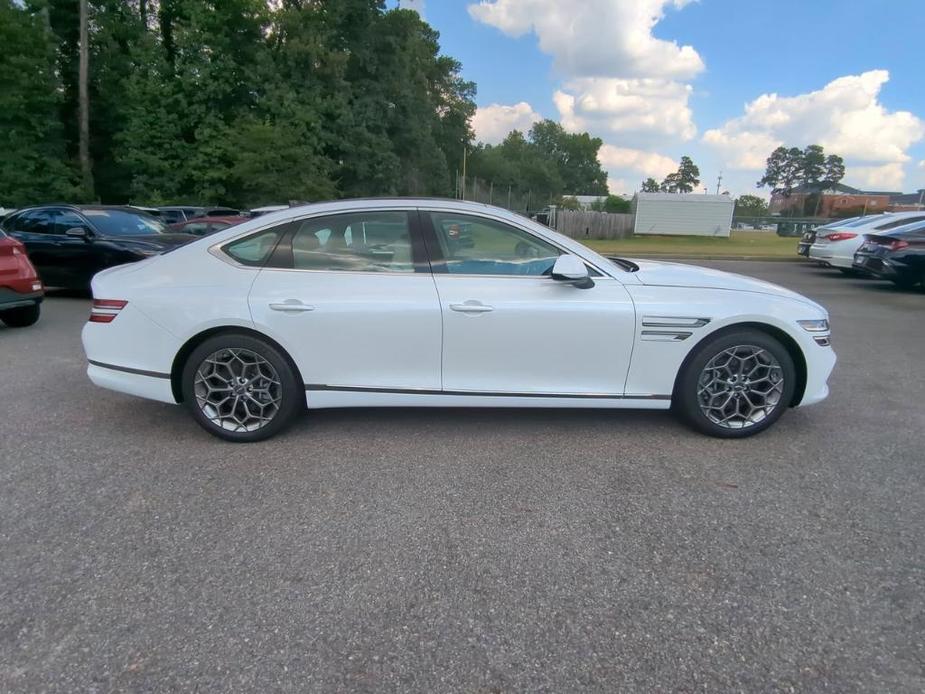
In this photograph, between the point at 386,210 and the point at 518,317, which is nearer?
the point at 518,317

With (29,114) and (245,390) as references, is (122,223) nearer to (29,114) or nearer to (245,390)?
(245,390)

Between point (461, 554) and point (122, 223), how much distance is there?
30.1 ft

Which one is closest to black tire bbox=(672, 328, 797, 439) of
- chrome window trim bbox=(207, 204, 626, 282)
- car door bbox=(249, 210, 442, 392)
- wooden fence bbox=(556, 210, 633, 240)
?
chrome window trim bbox=(207, 204, 626, 282)

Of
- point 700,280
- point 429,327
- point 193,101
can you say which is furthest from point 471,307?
point 193,101

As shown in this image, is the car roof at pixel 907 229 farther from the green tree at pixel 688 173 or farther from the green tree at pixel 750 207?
the green tree at pixel 688 173

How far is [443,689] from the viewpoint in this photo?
1863mm

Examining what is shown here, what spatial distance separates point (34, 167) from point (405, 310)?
98.2 ft

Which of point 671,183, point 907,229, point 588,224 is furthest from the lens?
point 671,183

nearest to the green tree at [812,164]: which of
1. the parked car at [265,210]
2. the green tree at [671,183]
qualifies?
the green tree at [671,183]

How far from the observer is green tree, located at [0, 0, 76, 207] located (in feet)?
78.6

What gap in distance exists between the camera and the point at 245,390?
3.65 m

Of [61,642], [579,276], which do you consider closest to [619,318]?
[579,276]

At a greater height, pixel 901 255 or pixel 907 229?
pixel 907 229

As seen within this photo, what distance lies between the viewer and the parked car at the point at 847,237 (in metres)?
12.7
